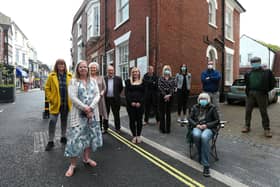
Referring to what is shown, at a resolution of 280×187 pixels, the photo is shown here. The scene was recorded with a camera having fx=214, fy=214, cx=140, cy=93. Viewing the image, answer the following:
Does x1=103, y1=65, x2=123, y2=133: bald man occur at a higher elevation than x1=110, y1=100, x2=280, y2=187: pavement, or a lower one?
higher

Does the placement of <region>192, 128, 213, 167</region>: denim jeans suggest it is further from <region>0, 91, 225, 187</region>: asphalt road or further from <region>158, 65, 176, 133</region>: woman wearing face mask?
<region>158, 65, 176, 133</region>: woman wearing face mask

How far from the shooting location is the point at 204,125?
12.8 ft

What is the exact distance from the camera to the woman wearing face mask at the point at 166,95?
5.93 metres

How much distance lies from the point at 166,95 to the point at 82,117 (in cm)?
299

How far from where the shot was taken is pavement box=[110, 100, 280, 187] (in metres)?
3.36

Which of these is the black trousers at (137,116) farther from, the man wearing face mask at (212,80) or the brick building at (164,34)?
the brick building at (164,34)

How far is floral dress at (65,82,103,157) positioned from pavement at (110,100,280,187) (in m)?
1.69

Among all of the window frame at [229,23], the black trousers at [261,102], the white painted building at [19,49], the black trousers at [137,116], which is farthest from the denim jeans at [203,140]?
the white painted building at [19,49]

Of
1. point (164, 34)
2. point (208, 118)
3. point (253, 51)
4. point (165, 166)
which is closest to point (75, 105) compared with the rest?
point (165, 166)

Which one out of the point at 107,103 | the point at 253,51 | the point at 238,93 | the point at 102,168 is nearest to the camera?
the point at 102,168

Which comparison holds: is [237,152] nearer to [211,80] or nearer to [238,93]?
[211,80]

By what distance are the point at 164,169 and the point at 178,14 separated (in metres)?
8.18

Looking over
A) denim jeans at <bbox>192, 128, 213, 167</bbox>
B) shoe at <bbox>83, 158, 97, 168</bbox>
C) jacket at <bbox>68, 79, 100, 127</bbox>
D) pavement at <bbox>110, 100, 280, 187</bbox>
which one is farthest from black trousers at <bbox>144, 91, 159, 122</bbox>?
jacket at <bbox>68, 79, 100, 127</bbox>

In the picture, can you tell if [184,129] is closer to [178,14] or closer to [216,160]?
[216,160]
